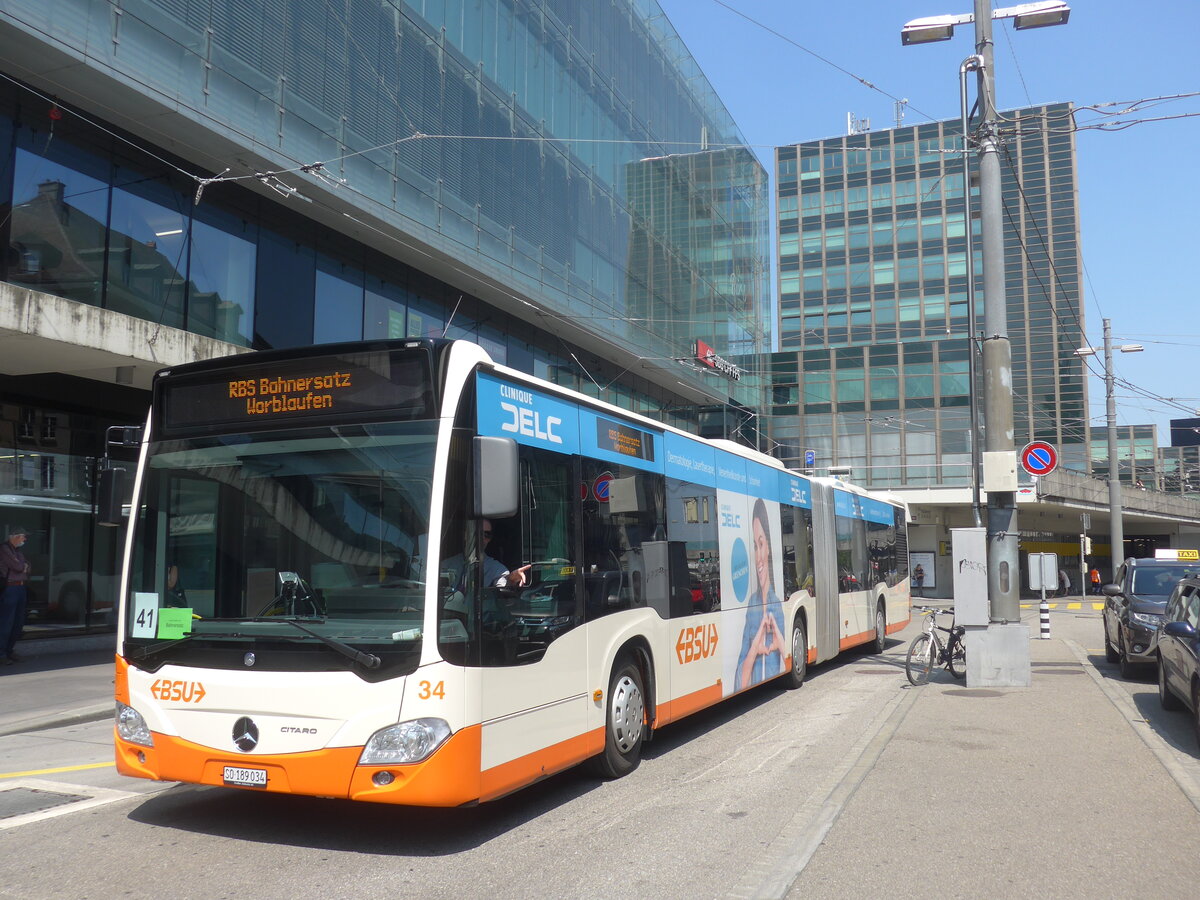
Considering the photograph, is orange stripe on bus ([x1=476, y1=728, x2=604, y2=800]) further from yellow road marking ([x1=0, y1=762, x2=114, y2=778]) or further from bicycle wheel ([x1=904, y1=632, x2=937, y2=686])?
bicycle wheel ([x1=904, y1=632, x2=937, y2=686])

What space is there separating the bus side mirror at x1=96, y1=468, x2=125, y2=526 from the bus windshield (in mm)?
168

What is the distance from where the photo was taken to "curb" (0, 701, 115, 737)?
33.3 ft

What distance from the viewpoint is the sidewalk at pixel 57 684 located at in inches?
421

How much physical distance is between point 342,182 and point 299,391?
12.6 metres

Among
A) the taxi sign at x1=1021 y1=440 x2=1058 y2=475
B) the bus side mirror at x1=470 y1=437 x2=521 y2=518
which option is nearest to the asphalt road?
the bus side mirror at x1=470 y1=437 x2=521 y2=518

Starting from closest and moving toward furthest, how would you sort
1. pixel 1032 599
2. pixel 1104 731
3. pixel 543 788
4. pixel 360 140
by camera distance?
pixel 543 788, pixel 1104 731, pixel 360 140, pixel 1032 599

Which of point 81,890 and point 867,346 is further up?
point 867,346

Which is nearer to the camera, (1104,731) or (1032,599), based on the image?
(1104,731)

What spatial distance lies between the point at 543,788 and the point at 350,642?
2.54 m

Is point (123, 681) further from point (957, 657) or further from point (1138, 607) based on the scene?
point (1138, 607)

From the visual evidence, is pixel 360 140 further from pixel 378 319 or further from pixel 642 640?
pixel 642 640


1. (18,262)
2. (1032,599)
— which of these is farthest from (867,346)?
(18,262)

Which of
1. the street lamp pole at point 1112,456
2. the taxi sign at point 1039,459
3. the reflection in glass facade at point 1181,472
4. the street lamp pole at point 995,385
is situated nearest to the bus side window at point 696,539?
the street lamp pole at point 995,385

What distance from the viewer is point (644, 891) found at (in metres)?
5.00
